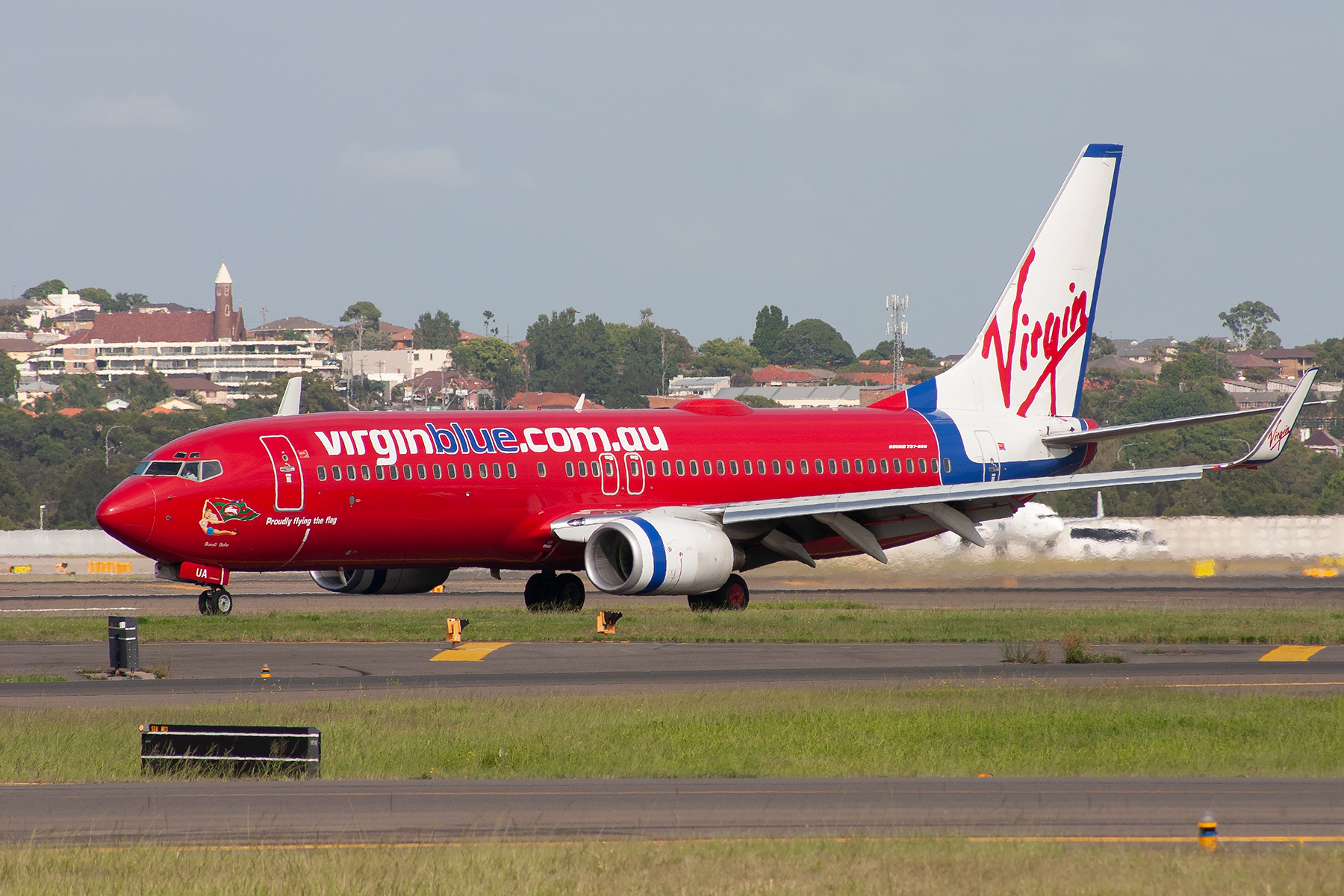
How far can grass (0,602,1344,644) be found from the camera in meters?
29.8

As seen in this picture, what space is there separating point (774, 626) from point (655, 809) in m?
17.7

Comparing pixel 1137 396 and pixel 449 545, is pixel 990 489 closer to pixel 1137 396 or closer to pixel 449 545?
pixel 449 545

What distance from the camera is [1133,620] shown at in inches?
1284

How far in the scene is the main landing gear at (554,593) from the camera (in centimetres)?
3700

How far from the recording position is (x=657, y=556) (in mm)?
32938

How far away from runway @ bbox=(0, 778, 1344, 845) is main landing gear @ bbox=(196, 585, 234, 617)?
18926mm

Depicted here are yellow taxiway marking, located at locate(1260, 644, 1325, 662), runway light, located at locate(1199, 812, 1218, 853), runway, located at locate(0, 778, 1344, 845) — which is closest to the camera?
runway light, located at locate(1199, 812, 1218, 853)

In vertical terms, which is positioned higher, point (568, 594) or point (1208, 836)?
point (568, 594)

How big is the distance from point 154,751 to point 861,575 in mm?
32438

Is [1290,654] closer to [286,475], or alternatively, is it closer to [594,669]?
[594,669]

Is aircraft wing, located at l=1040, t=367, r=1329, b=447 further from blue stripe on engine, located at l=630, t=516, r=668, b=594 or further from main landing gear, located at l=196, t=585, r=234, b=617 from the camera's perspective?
main landing gear, located at l=196, t=585, r=234, b=617

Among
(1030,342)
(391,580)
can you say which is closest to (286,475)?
(391,580)

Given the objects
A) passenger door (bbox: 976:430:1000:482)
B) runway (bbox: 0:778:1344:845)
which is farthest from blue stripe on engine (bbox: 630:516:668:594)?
runway (bbox: 0:778:1344:845)

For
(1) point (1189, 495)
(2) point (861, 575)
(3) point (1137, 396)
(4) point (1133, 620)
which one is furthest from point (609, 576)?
(3) point (1137, 396)
